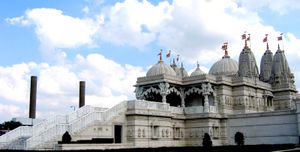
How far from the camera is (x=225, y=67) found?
220 ft

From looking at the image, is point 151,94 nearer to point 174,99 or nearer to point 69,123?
point 174,99

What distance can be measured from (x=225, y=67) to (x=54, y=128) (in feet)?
122

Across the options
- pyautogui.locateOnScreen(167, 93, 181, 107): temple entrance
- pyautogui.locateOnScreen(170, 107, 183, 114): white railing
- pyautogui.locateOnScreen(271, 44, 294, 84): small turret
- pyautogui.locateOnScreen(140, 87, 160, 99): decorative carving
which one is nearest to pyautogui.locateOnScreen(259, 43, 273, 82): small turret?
pyautogui.locateOnScreen(271, 44, 294, 84): small turret

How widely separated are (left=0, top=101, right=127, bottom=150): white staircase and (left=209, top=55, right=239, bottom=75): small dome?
2528cm

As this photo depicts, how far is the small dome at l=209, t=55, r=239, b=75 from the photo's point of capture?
66500 millimetres

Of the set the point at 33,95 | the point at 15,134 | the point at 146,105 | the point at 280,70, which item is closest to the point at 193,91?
the point at 146,105

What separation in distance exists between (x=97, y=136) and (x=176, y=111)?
Answer: 15.4 m

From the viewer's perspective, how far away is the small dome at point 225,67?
66.5m

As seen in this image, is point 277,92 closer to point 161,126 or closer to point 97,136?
point 161,126

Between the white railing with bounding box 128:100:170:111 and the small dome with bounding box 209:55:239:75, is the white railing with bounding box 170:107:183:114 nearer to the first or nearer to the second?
the white railing with bounding box 128:100:170:111

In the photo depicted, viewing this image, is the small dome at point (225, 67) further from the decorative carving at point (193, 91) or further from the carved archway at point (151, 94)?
the carved archway at point (151, 94)

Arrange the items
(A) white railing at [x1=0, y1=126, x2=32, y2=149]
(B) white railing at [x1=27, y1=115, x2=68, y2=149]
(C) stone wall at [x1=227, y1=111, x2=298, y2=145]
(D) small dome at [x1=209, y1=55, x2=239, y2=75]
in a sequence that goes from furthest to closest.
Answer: (D) small dome at [x1=209, y1=55, x2=239, y2=75] < (C) stone wall at [x1=227, y1=111, x2=298, y2=145] < (A) white railing at [x1=0, y1=126, x2=32, y2=149] < (B) white railing at [x1=27, y1=115, x2=68, y2=149]

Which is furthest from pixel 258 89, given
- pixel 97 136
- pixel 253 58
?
pixel 97 136

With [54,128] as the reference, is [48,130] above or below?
below
